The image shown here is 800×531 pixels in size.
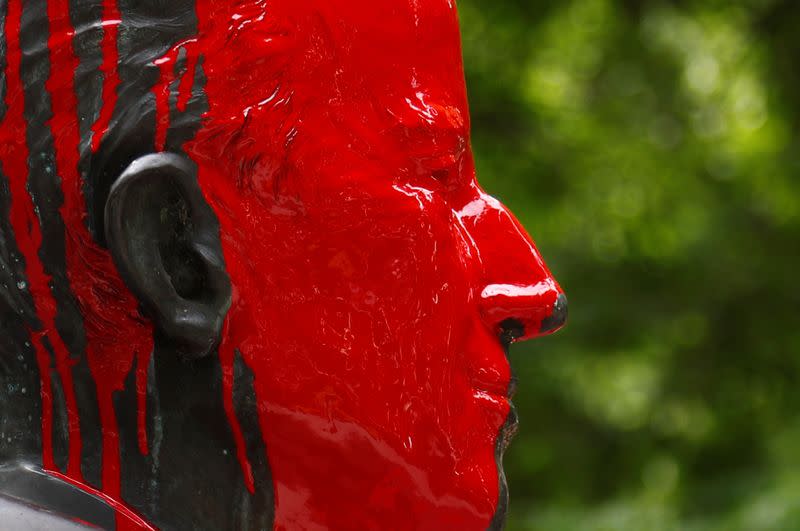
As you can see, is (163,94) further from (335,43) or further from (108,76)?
(335,43)

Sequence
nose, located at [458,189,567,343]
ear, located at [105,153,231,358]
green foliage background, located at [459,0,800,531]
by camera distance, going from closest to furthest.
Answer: ear, located at [105,153,231,358], nose, located at [458,189,567,343], green foliage background, located at [459,0,800,531]

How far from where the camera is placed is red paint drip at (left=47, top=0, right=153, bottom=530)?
137cm

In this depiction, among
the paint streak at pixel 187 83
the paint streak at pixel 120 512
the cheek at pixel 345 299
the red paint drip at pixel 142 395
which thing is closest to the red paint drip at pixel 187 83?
the paint streak at pixel 187 83

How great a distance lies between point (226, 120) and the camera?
54.3 inches

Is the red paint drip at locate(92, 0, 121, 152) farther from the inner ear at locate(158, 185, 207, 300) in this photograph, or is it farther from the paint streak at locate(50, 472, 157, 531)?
the paint streak at locate(50, 472, 157, 531)

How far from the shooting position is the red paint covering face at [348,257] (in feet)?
4.58

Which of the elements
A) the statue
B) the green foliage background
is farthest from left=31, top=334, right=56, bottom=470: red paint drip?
the green foliage background

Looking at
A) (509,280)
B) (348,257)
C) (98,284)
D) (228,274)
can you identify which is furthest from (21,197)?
(509,280)

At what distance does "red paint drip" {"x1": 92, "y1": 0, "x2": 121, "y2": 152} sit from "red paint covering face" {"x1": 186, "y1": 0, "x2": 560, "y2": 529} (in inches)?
3.6

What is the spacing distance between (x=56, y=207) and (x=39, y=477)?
0.30 metres

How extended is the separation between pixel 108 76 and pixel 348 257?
0.32 m

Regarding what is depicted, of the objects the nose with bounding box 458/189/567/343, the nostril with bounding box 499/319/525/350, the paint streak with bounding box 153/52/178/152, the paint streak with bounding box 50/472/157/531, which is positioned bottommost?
the paint streak with bounding box 50/472/157/531

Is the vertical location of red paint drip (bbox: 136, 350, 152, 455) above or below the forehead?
below

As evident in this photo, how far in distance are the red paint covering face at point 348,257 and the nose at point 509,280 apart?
0.02m
